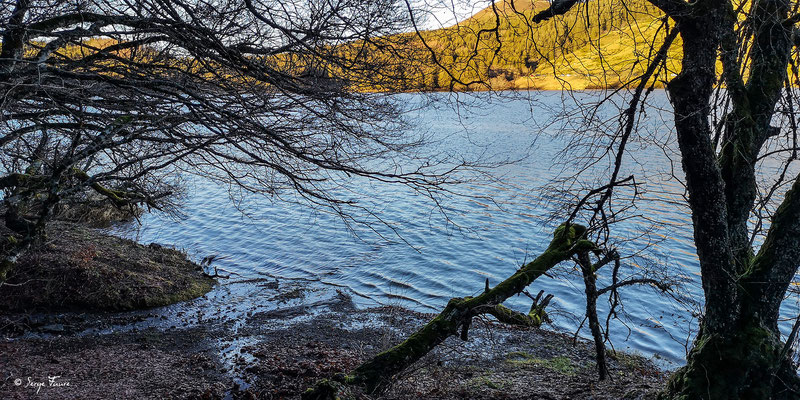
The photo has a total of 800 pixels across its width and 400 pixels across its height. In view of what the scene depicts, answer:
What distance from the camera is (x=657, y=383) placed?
7500mm

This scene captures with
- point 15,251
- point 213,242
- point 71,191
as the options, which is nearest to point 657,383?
point 71,191

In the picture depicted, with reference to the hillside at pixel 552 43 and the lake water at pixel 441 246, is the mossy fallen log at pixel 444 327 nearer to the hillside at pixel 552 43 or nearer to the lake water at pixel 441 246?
the hillside at pixel 552 43

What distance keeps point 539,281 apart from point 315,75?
33.4 ft

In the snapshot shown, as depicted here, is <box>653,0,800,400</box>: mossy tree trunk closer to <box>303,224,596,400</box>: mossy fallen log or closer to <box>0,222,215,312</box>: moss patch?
<box>303,224,596,400</box>: mossy fallen log

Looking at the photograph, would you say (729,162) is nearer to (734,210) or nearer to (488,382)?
(734,210)

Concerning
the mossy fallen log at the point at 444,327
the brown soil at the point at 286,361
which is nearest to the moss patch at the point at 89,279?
the brown soil at the point at 286,361

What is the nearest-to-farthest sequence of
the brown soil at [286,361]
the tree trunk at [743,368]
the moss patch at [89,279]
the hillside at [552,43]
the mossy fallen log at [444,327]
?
the hillside at [552,43] → the tree trunk at [743,368] → the mossy fallen log at [444,327] → the brown soil at [286,361] → the moss patch at [89,279]

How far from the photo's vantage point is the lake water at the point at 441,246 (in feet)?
37.9

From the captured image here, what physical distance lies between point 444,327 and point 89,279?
843 cm

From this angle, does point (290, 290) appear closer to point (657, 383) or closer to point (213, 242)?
point (213, 242)

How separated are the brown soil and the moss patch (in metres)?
0.83

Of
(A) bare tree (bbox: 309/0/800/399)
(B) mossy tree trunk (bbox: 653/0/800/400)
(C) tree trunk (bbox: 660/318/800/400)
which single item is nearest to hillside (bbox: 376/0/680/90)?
(A) bare tree (bbox: 309/0/800/399)

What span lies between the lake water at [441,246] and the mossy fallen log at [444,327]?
2.49 meters

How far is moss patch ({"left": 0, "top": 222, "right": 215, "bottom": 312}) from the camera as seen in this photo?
10.1m
